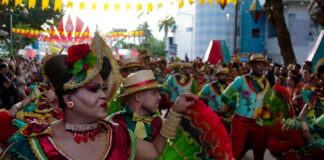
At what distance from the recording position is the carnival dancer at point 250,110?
6344 mm

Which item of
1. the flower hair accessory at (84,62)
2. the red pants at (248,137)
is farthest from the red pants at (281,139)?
the flower hair accessory at (84,62)

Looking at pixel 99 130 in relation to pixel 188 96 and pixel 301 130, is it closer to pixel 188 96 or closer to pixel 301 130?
pixel 188 96

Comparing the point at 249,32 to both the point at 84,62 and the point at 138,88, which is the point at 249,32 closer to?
the point at 138,88

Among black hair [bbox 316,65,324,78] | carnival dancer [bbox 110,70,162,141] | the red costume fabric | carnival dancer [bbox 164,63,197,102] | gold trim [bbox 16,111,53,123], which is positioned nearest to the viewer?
the red costume fabric

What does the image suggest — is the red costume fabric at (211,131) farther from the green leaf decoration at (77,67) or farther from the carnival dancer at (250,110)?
the carnival dancer at (250,110)

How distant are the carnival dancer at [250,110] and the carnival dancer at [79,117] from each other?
440 centimetres

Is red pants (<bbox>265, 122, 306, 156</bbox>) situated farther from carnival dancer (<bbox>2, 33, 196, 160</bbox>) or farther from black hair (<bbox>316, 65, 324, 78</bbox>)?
carnival dancer (<bbox>2, 33, 196, 160</bbox>)

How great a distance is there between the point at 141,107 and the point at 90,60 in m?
1.81

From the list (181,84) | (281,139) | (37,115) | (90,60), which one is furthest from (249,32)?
(90,60)

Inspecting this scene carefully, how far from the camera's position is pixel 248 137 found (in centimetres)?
645

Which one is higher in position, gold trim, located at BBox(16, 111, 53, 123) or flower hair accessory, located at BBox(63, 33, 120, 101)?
flower hair accessory, located at BBox(63, 33, 120, 101)

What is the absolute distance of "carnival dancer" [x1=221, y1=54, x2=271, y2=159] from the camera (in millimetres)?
6344

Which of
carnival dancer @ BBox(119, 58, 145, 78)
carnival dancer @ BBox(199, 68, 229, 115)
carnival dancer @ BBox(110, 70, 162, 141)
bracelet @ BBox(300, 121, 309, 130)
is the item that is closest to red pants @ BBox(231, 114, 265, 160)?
bracelet @ BBox(300, 121, 309, 130)

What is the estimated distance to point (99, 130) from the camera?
2.25 m
